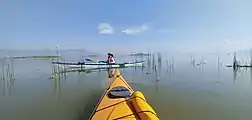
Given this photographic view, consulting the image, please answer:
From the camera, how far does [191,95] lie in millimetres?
7633

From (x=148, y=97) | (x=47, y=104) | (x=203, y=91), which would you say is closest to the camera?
(x=47, y=104)

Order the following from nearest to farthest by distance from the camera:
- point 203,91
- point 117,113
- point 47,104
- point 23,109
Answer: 1. point 117,113
2. point 23,109
3. point 47,104
4. point 203,91

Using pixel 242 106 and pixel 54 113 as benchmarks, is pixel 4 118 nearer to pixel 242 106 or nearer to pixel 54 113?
pixel 54 113

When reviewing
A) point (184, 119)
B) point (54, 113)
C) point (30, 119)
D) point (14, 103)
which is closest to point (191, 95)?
point (184, 119)

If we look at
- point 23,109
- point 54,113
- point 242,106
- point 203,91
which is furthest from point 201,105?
point 23,109

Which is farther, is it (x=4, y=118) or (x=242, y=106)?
(x=242, y=106)

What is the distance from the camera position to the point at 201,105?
6344mm

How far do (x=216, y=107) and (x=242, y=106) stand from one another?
76 cm

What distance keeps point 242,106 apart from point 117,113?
475cm

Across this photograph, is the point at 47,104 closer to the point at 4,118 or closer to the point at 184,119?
the point at 4,118

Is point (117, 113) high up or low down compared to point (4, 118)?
up

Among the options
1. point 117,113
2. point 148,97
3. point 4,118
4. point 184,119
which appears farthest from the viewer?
point 148,97

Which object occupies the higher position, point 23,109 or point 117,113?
point 117,113

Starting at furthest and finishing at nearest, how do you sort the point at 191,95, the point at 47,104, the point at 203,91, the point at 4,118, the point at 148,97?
the point at 203,91 < the point at 191,95 < the point at 148,97 < the point at 47,104 < the point at 4,118
